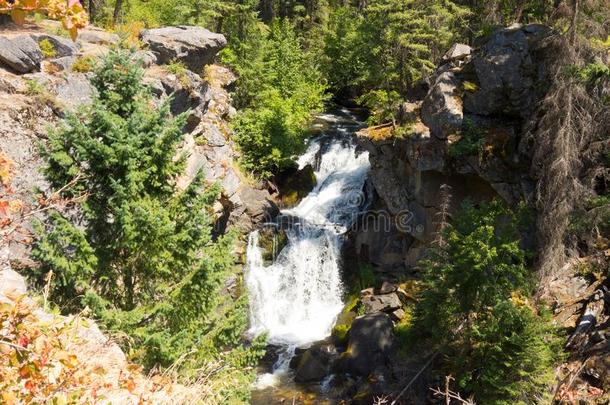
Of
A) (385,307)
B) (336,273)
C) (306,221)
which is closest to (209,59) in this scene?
(306,221)

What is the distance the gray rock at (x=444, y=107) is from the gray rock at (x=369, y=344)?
273 inches

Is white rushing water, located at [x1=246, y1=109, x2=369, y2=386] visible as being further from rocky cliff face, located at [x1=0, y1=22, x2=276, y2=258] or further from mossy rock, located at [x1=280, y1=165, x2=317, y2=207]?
rocky cliff face, located at [x1=0, y1=22, x2=276, y2=258]

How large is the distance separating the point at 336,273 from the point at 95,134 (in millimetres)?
13223

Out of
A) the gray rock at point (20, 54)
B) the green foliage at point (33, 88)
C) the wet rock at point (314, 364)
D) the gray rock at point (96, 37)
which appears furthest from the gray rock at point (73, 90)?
the wet rock at point (314, 364)

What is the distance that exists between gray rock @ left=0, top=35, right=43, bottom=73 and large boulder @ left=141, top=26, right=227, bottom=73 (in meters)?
5.11

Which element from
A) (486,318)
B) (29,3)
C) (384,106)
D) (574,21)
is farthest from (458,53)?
(29,3)

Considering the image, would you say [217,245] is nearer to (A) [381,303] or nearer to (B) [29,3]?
(B) [29,3]

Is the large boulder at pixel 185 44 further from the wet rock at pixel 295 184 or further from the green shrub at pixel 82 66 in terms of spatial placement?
the wet rock at pixel 295 184

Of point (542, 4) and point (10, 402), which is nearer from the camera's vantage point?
point (10, 402)

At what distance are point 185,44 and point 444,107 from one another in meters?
11.4

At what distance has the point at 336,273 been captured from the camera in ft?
66.3

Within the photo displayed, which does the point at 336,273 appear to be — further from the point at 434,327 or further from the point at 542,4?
the point at 542,4

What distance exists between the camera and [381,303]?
17703mm

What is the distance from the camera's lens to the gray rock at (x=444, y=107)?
1653 cm
